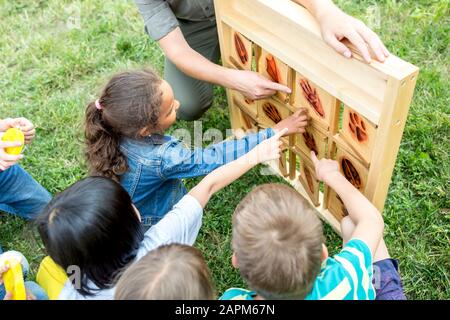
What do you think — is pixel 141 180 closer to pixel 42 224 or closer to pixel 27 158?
pixel 42 224

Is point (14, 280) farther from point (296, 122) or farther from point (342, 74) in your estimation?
point (342, 74)

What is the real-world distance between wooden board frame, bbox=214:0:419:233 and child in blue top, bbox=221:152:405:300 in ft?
0.87

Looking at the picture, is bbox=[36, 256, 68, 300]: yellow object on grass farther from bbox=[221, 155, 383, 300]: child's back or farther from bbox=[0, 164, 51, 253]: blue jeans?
bbox=[0, 164, 51, 253]: blue jeans

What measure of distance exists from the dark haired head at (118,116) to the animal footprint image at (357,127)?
63 cm

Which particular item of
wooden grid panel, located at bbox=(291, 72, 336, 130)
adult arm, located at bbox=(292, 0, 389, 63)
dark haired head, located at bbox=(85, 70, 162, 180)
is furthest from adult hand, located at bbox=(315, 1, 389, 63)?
dark haired head, located at bbox=(85, 70, 162, 180)

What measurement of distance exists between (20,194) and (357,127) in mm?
1459

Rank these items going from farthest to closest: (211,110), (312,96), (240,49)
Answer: (211,110)
(240,49)
(312,96)

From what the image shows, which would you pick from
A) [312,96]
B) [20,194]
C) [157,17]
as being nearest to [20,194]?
[20,194]

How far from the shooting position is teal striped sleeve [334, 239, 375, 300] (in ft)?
4.24

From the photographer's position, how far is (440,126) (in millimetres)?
2379

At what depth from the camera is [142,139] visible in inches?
68.0

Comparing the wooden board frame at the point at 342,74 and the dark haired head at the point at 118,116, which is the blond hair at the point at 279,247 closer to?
the wooden board frame at the point at 342,74

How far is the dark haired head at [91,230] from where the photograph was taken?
1.30 meters
